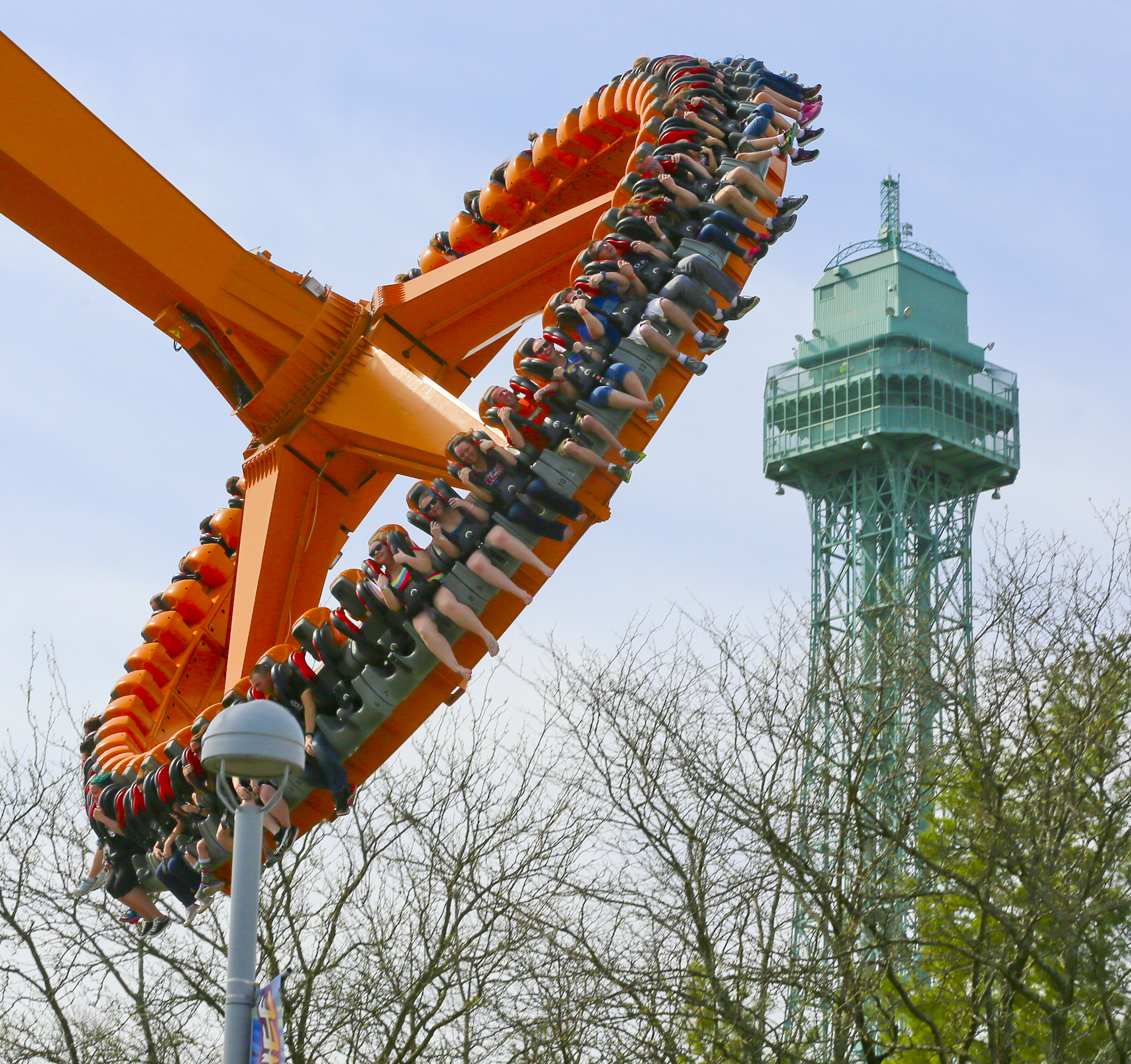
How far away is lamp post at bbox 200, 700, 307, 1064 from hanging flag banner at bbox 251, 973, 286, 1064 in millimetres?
58

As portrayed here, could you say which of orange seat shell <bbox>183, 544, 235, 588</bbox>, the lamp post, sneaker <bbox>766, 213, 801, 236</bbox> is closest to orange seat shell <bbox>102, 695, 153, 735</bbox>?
orange seat shell <bbox>183, 544, 235, 588</bbox>

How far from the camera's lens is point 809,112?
12.9 m

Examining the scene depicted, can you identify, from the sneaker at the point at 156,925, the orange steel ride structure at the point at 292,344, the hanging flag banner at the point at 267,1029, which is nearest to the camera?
the hanging flag banner at the point at 267,1029

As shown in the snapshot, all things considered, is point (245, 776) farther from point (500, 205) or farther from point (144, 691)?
point (500, 205)

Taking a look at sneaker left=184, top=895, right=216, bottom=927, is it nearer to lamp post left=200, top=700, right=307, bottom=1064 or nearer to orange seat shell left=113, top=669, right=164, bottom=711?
orange seat shell left=113, top=669, right=164, bottom=711

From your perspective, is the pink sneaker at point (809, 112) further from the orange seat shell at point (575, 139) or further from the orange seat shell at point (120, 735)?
the orange seat shell at point (120, 735)

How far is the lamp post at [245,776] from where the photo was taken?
7230 mm

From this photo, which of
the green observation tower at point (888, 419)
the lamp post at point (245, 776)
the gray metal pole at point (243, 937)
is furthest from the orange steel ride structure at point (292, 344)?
the green observation tower at point (888, 419)

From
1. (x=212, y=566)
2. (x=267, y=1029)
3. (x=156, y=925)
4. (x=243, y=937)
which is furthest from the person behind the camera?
(x=212, y=566)

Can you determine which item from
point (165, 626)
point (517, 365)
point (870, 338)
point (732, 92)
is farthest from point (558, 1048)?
point (870, 338)

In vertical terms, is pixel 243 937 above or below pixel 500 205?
below

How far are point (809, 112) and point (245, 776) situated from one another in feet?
23.7

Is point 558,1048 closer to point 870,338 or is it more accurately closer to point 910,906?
point 910,906

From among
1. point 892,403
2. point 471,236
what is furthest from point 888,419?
point 471,236
